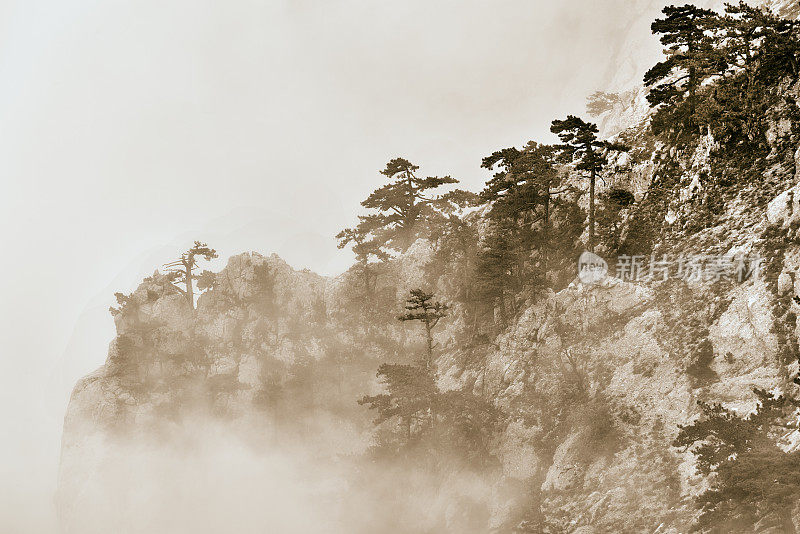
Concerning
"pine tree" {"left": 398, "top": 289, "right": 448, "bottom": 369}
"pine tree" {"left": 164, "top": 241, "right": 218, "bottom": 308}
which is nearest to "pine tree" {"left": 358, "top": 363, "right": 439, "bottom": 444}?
"pine tree" {"left": 398, "top": 289, "right": 448, "bottom": 369}

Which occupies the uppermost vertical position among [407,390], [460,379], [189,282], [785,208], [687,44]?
[687,44]

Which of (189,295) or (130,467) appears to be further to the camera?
(189,295)

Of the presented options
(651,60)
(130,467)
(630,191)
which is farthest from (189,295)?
(651,60)

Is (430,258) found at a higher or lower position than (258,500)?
higher

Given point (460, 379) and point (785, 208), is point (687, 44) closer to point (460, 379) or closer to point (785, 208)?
point (785, 208)

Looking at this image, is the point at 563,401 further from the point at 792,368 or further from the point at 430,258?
the point at 430,258

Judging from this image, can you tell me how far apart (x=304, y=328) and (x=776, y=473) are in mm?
48091

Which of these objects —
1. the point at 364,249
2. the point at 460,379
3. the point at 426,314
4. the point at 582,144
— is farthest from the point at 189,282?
the point at 582,144

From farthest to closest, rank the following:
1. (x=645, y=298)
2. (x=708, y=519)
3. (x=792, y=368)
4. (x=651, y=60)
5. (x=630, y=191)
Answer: (x=651, y=60)
(x=630, y=191)
(x=645, y=298)
(x=792, y=368)
(x=708, y=519)

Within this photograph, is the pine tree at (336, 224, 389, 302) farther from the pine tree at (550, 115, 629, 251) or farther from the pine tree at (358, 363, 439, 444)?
the pine tree at (550, 115, 629, 251)

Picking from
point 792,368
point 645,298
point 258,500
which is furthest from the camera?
point 258,500

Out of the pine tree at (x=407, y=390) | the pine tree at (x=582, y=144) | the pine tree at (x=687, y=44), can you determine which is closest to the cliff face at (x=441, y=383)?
the pine tree at (x=407, y=390)

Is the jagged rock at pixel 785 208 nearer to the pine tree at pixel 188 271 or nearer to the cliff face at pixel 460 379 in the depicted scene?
the cliff face at pixel 460 379

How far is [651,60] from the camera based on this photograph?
544ft
